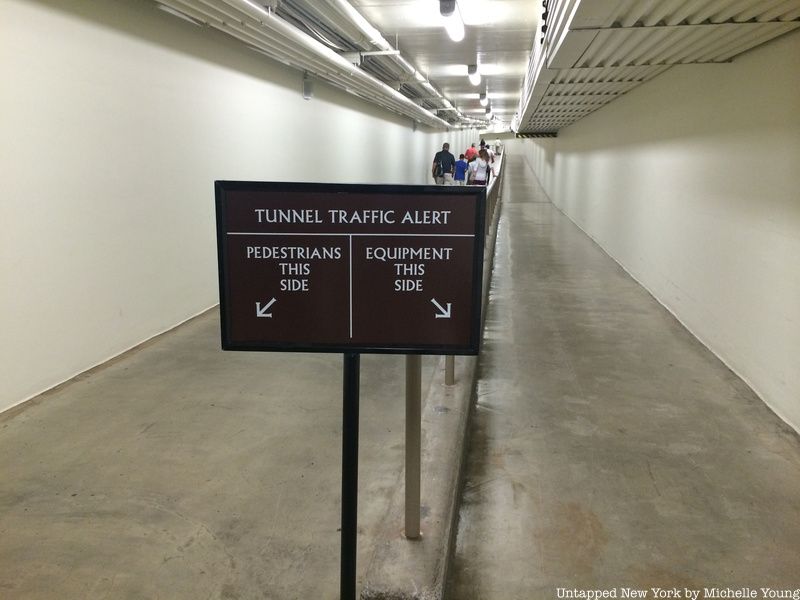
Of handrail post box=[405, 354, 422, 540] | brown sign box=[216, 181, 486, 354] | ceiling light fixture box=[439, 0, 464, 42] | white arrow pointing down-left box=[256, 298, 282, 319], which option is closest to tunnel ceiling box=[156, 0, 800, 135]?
ceiling light fixture box=[439, 0, 464, 42]

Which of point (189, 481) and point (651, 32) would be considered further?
point (651, 32)

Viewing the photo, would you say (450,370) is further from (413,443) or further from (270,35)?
(270,35)

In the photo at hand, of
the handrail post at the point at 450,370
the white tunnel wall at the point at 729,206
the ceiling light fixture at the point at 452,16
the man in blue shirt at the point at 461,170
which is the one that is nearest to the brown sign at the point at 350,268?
the handrail post at the point at 450,370

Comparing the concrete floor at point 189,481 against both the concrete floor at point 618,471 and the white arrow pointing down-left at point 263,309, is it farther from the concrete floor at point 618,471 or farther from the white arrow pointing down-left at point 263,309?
the white arrow pointing down-left at point 263,309

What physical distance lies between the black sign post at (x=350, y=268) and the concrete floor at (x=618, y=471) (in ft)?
4.04

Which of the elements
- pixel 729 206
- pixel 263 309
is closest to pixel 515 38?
pixel 729 206

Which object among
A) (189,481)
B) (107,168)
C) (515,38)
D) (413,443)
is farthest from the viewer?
(515,38)

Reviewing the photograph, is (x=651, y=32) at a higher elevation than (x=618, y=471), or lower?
higher

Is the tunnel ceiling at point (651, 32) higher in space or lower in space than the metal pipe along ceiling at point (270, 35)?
lower

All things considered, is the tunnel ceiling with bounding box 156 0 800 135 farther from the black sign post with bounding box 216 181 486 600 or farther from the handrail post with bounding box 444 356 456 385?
the black sign post with bounding box 216 181 486 600

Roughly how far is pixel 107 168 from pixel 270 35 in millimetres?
1961

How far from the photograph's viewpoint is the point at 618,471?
3.16m

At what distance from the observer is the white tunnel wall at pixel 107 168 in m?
3.74

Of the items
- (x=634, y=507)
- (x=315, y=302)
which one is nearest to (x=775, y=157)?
(x=634, y=507)
